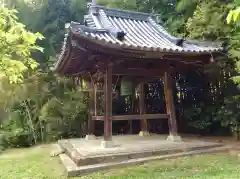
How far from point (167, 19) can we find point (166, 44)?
4.41 m

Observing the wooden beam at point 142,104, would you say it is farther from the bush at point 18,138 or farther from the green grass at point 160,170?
the bush at point 18,138

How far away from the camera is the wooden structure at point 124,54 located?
5.15 m

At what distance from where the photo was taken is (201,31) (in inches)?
298

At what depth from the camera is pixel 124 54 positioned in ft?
18.2

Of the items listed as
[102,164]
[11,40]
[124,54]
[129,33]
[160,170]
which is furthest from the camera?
[129,33]

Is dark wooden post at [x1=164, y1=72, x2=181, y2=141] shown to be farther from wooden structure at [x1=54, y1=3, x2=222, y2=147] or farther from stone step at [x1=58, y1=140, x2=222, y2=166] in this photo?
stone step at [x1=58, y1=140, x2=222, y2=166]

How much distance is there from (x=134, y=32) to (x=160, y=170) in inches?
147

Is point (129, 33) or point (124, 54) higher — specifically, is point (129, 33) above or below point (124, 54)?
above

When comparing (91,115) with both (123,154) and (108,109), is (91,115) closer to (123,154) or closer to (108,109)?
(108,109)

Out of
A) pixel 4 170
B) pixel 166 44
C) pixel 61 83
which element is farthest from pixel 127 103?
pixel 4 170

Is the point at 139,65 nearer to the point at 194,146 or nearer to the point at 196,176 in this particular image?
the point at 194,146

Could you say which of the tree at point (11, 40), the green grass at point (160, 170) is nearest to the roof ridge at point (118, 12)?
the green grass at point (160, 170)

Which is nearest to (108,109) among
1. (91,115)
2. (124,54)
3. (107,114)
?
(107,114)

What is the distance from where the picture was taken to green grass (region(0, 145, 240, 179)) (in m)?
4.33
